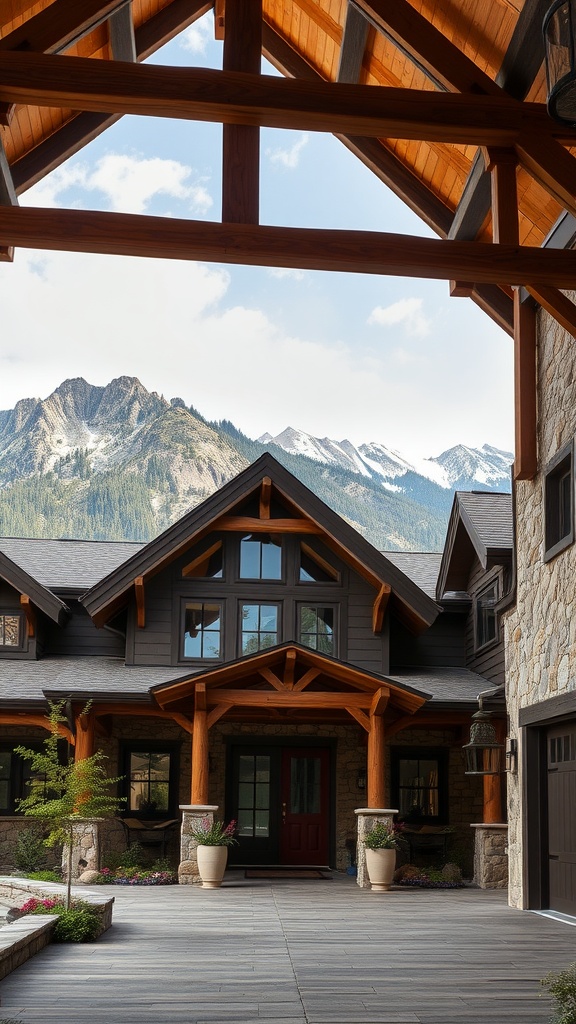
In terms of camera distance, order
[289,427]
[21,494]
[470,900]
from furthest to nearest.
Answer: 1. [289,427]
2. [21,494]
3. [470,900]

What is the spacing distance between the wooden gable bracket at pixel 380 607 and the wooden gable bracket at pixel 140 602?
3.52m

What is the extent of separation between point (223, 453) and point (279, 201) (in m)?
34.6

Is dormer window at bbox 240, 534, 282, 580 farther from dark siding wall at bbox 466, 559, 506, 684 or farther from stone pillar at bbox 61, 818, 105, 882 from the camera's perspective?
stone pillar at bbox 61, 818, 105, 882

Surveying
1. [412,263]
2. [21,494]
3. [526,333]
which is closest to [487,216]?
[526,333]

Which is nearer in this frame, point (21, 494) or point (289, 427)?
point (21, 494)

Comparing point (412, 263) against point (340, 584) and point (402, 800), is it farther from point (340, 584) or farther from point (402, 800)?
point (402, 800)

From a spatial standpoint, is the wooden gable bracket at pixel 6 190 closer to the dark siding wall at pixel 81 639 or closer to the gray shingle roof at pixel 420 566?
the dark siding wall at pixel 81 639

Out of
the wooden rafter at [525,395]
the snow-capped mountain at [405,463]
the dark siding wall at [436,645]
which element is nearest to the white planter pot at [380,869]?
the dark siding wall at [436,645]

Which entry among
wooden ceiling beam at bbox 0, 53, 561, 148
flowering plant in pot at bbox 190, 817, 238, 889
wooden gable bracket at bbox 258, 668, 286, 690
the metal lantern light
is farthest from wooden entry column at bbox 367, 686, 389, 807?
the metal lantern light

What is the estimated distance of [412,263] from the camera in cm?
719

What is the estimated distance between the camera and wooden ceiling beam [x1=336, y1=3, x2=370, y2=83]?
10109 millimetres

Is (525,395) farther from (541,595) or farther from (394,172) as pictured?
(394,172)

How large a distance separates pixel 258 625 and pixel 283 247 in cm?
1006

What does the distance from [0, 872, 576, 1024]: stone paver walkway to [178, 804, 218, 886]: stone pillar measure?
1.95 m
